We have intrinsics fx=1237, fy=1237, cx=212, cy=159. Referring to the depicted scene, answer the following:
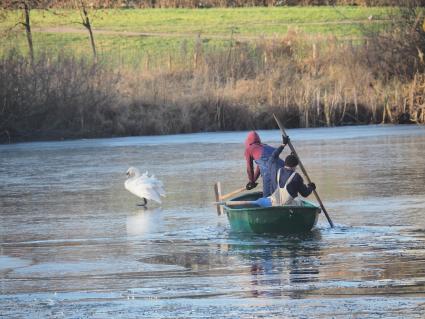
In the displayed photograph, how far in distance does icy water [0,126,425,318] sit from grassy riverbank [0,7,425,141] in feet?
21.5

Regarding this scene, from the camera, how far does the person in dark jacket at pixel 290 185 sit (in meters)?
14.9

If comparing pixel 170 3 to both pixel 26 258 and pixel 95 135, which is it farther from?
→ pixel 26 258

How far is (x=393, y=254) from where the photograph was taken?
13.3 metres

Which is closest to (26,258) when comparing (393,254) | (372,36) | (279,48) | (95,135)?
(393,254)

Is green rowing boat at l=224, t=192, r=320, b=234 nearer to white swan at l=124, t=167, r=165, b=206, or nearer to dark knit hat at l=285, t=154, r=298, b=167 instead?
dark knit hat at l=285, t=154, r=298, b=167

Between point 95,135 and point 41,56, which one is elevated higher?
point 41,56

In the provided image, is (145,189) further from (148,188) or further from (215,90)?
(215,90)

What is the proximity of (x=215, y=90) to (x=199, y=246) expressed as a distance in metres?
19.3

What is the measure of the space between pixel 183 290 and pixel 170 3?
2025 inches

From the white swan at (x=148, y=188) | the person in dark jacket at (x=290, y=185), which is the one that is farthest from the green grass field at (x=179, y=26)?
the person in dark jacket at (x=290, y=185)

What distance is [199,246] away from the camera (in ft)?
A: 47.6

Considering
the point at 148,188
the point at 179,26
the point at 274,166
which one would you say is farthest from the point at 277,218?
the point at 179,26

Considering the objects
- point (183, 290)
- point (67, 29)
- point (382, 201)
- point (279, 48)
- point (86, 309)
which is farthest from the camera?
point (67, 29)

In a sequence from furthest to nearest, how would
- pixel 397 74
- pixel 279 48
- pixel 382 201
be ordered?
pixel 279 48, pixel 397 74, pixel 382 201
